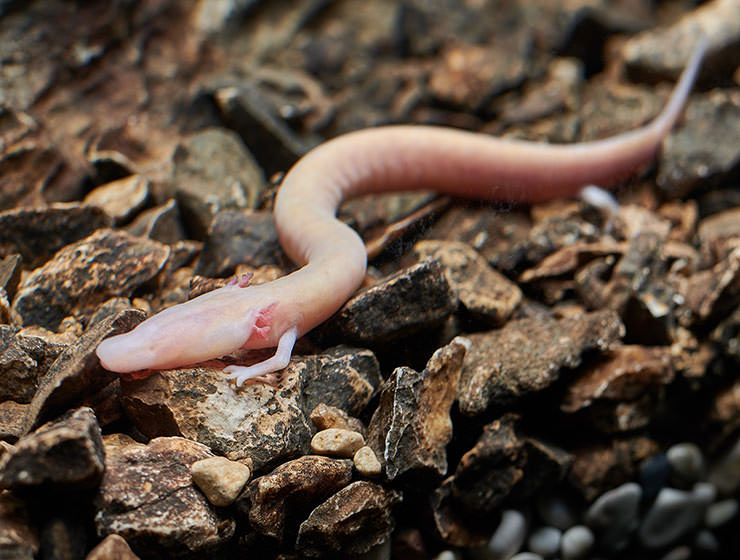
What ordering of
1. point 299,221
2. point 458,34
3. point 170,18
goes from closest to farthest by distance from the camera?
point 299,221 < point 170,18 < point 458,34

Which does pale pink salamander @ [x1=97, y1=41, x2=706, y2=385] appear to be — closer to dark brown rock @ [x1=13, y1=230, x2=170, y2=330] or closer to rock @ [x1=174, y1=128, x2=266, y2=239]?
rock @ [x1=174, y1=128, x2=266, y2=239]

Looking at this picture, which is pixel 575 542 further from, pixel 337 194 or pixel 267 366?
pixel 337 194

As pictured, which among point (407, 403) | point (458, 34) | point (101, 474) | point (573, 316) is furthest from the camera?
point (458, 34)

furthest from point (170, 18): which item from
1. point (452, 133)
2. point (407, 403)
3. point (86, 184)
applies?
point (407, 403)

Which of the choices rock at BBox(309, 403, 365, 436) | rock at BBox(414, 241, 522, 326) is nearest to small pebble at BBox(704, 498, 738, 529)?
rock at BBox(414, 241, 522, 326)

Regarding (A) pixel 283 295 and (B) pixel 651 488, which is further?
(B) pixel 651 488

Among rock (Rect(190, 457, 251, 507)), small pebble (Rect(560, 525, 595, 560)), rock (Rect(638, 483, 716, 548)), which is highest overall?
rock (Rect(190, 457, 251, 507))

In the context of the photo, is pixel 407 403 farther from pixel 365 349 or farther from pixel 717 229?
pixel 717 229
